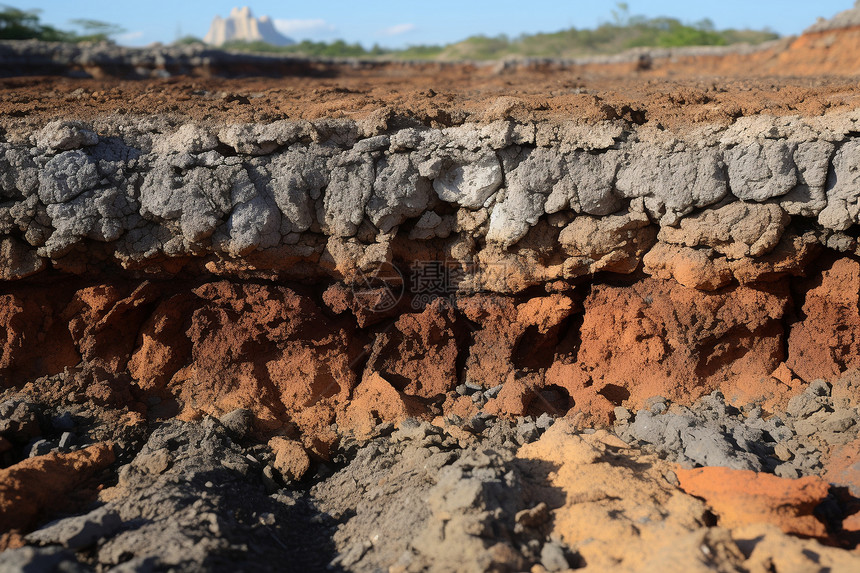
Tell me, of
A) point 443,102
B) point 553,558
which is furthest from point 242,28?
point 553,558

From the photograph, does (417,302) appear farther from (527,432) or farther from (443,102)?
(443,102)

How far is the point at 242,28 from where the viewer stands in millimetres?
64125

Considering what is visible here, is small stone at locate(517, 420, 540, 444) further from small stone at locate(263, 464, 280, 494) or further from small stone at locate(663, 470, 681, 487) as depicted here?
small stone at locate(263, 464, 280, 494)

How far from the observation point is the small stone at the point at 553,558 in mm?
2650

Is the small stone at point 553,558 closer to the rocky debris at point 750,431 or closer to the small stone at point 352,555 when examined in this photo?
the small stone at point 352,555

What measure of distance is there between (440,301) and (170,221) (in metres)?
1.83

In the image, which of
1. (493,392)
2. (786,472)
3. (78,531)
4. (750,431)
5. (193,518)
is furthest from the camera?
(493,392)

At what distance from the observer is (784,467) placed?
340 cm

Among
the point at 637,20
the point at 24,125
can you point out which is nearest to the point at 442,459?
the point at 24,125

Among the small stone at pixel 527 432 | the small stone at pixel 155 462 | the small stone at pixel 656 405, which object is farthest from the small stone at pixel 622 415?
the small stone at pixel 155 462

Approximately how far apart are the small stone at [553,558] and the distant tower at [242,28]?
6475 centimetres

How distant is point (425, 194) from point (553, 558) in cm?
228

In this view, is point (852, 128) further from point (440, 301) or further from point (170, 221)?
point (170, 221)

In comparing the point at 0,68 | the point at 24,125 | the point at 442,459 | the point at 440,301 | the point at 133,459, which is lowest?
the point at 133,459
